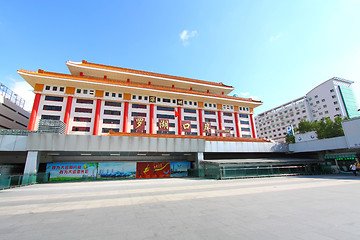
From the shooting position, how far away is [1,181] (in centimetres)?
1474

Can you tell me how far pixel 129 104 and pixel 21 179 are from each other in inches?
1028

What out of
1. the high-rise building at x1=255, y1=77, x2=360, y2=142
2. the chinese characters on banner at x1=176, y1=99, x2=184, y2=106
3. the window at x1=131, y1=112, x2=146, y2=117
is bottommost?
the window at x1=131, y1=112, x2=146, y2=117

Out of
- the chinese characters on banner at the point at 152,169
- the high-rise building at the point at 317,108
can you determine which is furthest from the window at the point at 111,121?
the high-rise building at the point at 317,108

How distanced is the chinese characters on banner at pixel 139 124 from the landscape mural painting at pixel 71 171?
14.8m

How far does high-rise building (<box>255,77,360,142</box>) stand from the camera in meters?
66.1

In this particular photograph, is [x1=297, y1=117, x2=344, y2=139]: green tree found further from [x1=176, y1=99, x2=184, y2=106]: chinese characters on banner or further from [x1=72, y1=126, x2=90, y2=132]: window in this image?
[x1=72, y1=126, x2=90, y2=132]: window

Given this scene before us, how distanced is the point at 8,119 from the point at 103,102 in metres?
24.9

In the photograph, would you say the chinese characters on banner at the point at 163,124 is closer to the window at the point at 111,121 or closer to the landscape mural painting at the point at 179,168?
the window at the point at 111,121

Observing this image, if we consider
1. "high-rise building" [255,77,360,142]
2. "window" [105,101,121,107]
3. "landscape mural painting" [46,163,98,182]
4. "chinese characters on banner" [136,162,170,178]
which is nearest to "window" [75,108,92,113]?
"window" [105,101,121,107]

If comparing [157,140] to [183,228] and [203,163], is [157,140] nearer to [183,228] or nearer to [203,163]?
[203,163]

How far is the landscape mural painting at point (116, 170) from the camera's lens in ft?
82.7

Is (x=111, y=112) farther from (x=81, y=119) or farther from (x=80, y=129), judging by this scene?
(x=80, y=129)

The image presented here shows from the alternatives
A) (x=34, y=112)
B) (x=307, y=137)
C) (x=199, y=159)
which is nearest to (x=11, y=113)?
(x=34, y=112)

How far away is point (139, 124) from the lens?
3897cm
